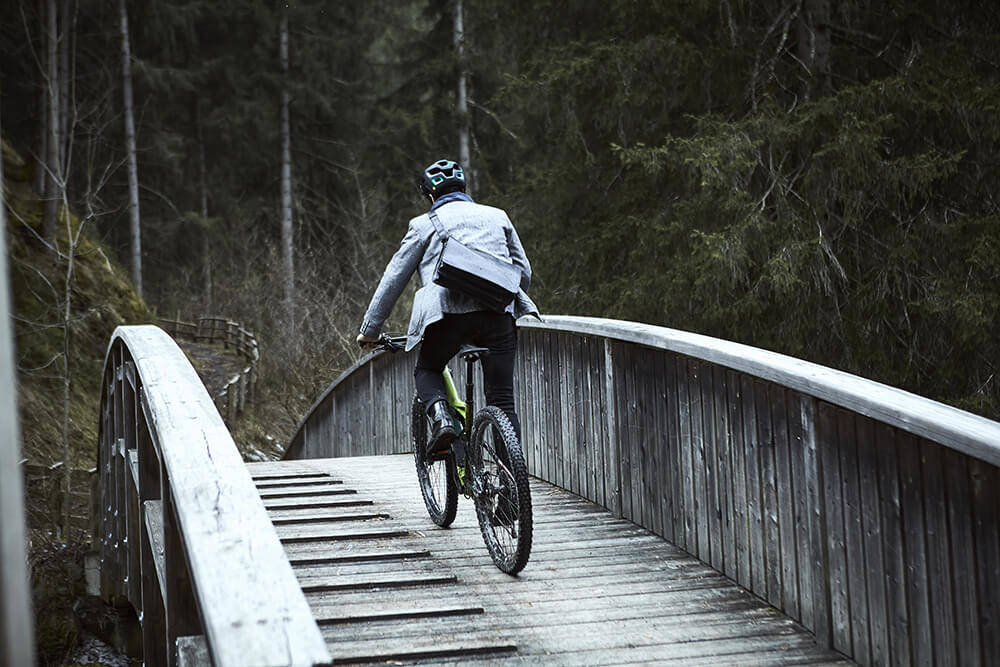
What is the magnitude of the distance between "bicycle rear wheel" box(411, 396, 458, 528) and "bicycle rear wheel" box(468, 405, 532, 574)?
0.54 metres

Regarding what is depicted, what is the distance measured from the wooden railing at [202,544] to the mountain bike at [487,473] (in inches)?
56.7

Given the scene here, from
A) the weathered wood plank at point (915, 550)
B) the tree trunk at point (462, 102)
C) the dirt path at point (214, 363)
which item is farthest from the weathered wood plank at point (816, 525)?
the tree trunk at point (462, 102)

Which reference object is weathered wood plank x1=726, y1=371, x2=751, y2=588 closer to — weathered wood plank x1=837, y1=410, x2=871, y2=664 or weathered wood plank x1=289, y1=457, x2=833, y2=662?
weathered wood plank x1=289, y1=457, x2=833, y2=662

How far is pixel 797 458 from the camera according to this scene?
4.20 meters

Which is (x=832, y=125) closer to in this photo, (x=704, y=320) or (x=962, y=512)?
(x=704, y=320)

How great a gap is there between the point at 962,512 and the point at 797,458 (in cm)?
104

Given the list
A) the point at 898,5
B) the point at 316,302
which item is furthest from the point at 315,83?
the point at 898,5

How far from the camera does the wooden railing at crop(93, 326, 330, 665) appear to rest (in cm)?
179

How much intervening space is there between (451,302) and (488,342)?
0.31 meters

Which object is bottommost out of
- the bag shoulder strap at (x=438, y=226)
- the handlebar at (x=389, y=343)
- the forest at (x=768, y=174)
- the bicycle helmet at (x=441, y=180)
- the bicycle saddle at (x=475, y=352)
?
the bicycle saddle at (x=475, y=352)

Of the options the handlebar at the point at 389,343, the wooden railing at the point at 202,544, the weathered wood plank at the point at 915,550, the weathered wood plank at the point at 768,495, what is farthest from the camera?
the handlebar at the point at 389,343

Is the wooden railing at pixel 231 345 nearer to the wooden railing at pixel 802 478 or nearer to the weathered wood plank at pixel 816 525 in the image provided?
the wooden railing at pixel 802 478

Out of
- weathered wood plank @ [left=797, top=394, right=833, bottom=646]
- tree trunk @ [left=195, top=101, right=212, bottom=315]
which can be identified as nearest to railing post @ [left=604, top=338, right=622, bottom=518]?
weathered wood plank @ [left=797, top=394, right=833, bottom=646]

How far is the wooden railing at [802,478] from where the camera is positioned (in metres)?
3.21
